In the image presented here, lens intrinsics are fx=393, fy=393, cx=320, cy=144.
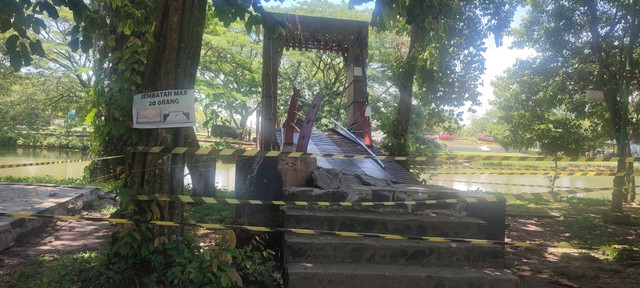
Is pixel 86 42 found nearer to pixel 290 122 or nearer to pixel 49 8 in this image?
pixel 49 8

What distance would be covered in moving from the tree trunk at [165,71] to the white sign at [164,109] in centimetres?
9

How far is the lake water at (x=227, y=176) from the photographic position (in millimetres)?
14805

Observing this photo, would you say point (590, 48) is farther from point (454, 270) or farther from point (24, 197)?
point (24, 197)

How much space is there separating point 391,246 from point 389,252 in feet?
0.20

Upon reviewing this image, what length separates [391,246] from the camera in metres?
3.63

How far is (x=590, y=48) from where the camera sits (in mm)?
10227

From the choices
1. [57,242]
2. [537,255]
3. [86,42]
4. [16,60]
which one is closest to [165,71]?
[86,42]

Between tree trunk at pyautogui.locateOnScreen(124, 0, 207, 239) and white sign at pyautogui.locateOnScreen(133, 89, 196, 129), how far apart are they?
0.31 feet

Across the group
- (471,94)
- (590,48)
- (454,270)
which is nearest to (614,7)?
(590,48)

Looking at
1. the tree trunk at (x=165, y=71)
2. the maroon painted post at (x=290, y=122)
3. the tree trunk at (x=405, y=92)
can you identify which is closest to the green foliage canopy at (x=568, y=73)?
the tree trunk at (x=405, y=92)

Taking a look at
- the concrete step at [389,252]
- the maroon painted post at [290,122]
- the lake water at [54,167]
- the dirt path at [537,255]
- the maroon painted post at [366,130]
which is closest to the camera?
the concrete step at [389,252]

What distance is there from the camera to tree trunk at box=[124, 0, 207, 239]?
135 inches

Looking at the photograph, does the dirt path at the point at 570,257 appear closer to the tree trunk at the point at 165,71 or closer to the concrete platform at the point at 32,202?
the tree trunk at the point at 165,71

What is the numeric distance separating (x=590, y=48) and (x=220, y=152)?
35.3ft
